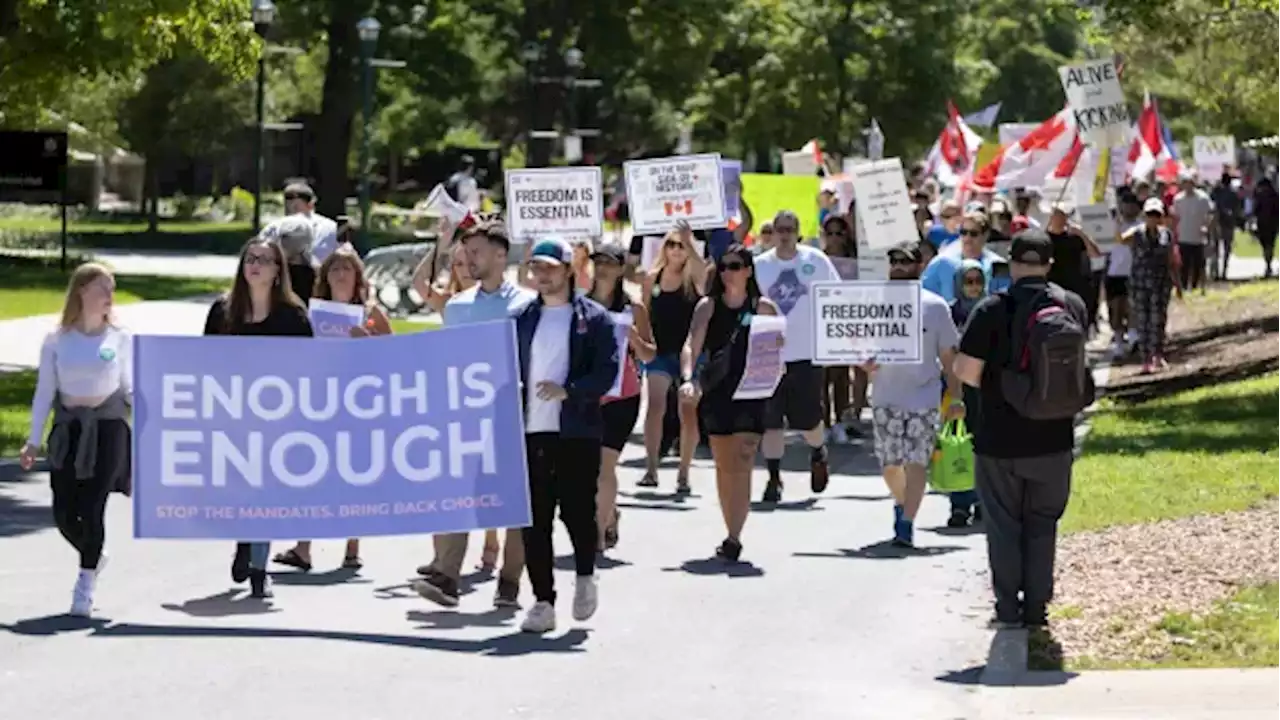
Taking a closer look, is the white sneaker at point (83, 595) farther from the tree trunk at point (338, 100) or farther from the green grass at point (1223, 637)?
the tree trunk at point (338, 100)

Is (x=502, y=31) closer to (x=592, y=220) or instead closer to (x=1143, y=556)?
(x=592, y=220)

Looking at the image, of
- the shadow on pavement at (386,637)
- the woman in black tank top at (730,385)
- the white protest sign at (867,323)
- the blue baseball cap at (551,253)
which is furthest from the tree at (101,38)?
the shadow on pavement at (386,637)

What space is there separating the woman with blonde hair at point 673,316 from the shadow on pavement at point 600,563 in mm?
2513

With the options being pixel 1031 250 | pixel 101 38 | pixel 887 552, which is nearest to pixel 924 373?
pixel 887 552

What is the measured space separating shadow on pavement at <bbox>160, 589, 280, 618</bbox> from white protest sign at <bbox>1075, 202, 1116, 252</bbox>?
1672 centimetres

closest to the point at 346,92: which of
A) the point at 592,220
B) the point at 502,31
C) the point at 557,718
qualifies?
the point at 502,31

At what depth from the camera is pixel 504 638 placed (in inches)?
451

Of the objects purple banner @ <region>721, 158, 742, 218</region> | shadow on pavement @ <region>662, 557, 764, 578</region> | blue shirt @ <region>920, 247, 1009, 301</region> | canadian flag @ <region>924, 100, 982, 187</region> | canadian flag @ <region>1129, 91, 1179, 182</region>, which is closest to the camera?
shadow on pavement @ <region>662, 557, 764, 578</region>

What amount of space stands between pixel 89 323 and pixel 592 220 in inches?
280

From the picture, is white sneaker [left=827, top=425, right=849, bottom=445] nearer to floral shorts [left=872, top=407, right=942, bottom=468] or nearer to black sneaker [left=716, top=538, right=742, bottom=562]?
floral shorts [left=872, top=407, right=942, bottom=468]

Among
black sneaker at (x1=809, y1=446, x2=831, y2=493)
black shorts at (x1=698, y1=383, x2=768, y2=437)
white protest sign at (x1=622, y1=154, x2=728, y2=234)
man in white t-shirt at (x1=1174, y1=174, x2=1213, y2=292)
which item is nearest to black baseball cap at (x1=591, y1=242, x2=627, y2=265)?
black shorts at (x1=698, y1=383, x2=768, y2=437)

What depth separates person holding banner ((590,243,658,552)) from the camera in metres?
13.9

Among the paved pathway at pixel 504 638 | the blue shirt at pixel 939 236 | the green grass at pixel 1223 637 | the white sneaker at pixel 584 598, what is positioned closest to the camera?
the paved pathway at pixel 504 638

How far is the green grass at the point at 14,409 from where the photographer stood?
19.0m
